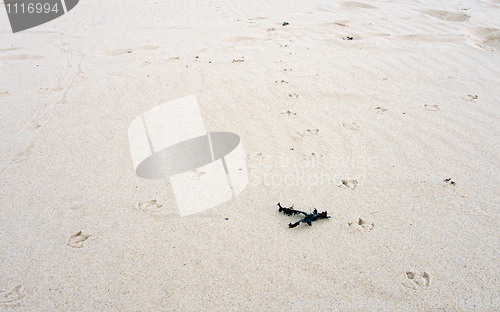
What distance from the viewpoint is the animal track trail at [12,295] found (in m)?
1.33

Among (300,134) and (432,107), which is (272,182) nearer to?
(300,134)

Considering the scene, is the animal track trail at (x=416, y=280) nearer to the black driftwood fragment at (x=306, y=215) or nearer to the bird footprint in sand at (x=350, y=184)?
the black driftwood fragment at (x=306, y=215)

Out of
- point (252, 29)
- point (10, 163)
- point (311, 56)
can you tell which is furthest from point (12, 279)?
point (252, 29)

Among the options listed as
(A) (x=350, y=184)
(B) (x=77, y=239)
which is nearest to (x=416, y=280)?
(A) (x=350, y=184)

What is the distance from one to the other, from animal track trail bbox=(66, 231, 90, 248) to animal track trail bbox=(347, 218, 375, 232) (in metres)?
1.32

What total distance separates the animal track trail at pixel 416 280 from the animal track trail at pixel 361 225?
0.27m

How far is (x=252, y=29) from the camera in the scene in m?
4.77

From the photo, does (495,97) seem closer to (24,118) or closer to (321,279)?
(321,279)

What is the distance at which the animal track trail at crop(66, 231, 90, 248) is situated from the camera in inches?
61.5

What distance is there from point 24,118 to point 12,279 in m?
1.70

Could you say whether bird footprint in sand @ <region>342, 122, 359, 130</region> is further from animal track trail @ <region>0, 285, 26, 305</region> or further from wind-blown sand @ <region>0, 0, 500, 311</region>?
animal track trail @ <region>0, 285, 26, 305</region>

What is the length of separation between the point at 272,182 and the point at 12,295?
4.39 ft

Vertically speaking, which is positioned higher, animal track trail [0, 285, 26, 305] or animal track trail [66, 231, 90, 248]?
animal track trail [66, 231, 90, 248]

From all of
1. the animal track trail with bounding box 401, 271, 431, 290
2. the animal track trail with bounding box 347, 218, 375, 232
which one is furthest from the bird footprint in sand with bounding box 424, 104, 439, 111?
the animal track trail with bounding box 401, 271, 431, 290
